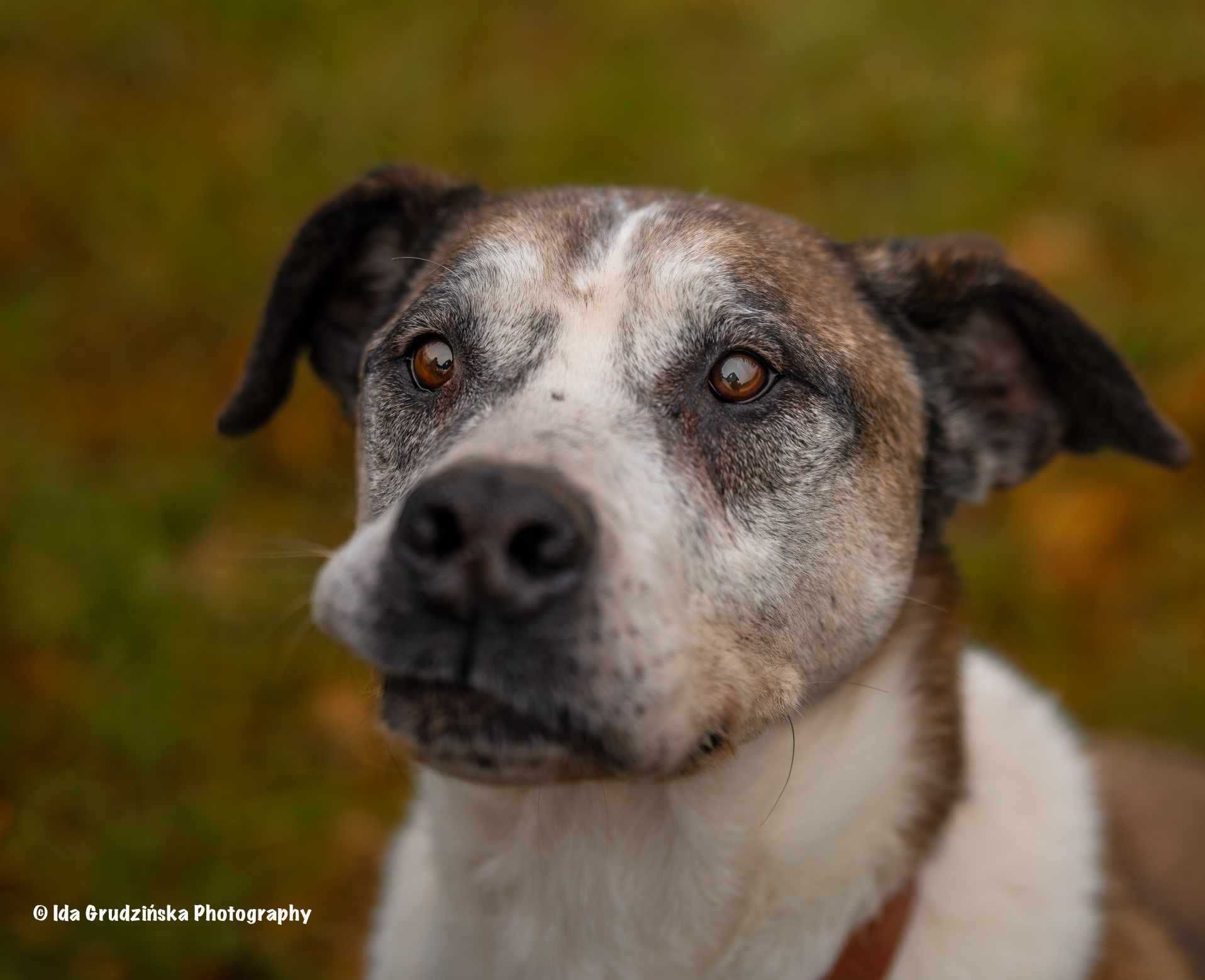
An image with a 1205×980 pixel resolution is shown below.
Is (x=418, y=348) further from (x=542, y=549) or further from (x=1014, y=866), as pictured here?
(x=1014, y=866)

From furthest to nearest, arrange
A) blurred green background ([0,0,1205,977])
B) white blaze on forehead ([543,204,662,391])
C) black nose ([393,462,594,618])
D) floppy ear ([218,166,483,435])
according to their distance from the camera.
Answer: blurred green background ([0,0,1205,977]) < floppy ear ([218,166,483,435]) < white blaze on forehead ([543,204,662,391]) < black nose ([393,462,594,618])

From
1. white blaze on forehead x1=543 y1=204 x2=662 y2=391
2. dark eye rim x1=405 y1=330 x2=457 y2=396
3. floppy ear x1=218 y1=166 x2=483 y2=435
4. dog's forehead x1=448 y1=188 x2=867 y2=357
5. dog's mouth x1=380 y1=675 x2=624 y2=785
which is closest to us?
dog's mouth x1=380 y1=675 x2=624 y2=785

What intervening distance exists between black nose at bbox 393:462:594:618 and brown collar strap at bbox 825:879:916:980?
3.80ft

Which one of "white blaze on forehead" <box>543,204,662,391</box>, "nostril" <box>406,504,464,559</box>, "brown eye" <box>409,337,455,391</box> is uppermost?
"white blaze on forehead" <box>543,204,662,391</box>

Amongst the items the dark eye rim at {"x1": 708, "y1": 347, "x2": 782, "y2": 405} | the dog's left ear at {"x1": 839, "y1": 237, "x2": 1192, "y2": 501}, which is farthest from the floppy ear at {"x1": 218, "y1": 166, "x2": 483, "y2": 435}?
the dog's left ear at {"x1": 839, "y1": 237, "x2": 1192, "y2": 501}

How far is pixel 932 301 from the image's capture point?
2945mm

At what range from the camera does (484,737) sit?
2.08 m

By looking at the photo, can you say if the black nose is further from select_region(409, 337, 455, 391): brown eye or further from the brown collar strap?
the brown collar strap

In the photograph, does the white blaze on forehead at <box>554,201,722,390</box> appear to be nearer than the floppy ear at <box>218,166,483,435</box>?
Yes

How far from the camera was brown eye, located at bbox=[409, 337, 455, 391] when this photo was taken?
2678mm

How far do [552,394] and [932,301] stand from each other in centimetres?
109

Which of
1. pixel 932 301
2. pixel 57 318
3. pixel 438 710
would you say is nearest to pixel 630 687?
pixel 438 710

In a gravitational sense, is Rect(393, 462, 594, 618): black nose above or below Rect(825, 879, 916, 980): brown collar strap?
above

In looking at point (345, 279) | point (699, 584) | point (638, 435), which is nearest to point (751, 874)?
point (699, 584)
